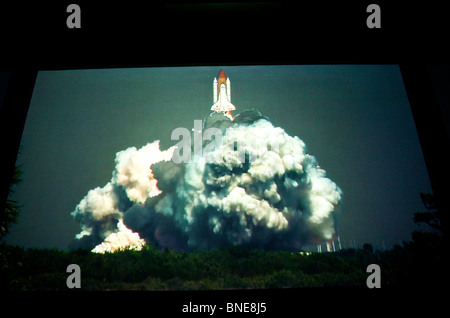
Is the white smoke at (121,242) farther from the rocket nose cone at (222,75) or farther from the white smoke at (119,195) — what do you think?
the rocket nose cone at (222,75)

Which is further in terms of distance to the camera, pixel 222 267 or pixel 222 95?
pixel 222 95

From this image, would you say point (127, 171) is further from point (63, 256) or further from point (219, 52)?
point (219, 52)

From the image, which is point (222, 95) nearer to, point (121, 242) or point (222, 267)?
point (222, 267)

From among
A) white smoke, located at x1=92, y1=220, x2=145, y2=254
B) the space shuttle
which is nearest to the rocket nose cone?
the space shuttle

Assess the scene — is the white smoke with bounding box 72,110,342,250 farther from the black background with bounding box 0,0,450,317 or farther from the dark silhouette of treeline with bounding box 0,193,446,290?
the black background with bounding box 0,0,450,317

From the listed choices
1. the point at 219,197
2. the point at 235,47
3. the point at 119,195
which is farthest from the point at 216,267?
the point at 235,47

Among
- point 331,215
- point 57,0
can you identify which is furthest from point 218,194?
point 57,0
